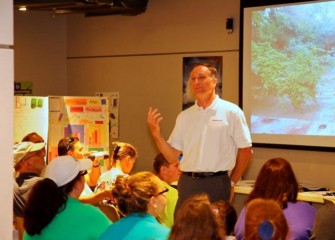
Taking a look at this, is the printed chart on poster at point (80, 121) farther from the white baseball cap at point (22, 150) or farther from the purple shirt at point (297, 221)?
the purple shirt at point (297, 221)

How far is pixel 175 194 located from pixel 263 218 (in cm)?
213

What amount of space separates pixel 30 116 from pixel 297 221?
12.2 ft

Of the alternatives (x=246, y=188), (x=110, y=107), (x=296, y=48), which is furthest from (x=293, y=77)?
(x=110, y=107)

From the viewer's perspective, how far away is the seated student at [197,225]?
2275 mm

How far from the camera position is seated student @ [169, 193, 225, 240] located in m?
2.28

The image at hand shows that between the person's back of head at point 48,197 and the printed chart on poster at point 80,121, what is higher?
the printed chart on poster at point 80,121

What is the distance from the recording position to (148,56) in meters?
7.32

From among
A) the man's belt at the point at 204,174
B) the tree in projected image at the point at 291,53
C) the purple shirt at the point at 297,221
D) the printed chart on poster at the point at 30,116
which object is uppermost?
the tree in projected image at the point at 291,53

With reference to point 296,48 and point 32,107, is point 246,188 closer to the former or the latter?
point 296,48

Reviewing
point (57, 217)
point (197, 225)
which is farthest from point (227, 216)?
point (197, 225)

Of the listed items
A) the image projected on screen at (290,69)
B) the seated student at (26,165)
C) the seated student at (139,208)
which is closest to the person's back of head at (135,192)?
the seated student at (139,208)

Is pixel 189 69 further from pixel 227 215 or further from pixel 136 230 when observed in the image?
pixel 136 230

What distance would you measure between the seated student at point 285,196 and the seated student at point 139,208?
667mm

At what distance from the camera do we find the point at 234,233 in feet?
11.3
